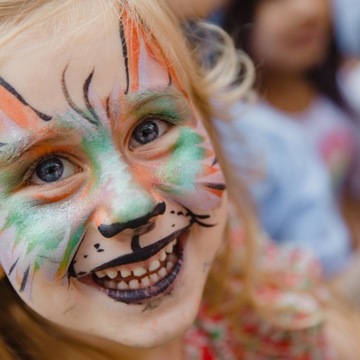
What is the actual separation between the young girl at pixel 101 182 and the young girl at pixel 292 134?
607 millimetres

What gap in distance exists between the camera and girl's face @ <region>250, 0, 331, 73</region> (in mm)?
1470

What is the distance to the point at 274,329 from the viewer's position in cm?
105

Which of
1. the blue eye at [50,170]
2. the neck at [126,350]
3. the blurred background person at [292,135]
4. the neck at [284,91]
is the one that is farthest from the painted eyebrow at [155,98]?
the neck at [284,91]

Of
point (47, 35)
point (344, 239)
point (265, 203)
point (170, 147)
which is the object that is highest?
point (47, 35)

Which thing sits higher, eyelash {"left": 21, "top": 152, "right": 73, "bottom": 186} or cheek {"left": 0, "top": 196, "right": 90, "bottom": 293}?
eyelash {"left": 21, "top": 152, "right": 73, "bottom": 186}

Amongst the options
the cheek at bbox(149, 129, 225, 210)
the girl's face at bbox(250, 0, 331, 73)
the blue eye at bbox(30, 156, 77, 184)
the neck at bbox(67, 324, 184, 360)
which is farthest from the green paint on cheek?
the girl's face at bbox(250, 0, 331, 73)

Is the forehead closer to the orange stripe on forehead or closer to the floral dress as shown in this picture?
the orange stripe on forehead

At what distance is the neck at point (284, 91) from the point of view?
1584 mm

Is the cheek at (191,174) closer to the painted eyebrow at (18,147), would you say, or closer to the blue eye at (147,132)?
the blue eye at (147,132)

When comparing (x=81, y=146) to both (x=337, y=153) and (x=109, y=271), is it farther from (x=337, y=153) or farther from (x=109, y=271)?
(x=337, y=153)

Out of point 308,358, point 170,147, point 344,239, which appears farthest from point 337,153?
point 170,147

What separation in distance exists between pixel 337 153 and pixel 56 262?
1036mm

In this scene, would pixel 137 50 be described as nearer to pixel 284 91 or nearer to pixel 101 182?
pixel 101 182

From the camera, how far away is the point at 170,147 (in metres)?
0.79
